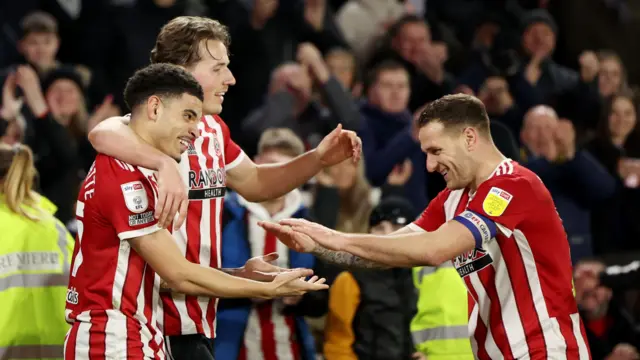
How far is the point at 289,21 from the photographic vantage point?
915 cm

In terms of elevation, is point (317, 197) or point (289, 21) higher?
point (289, 21)

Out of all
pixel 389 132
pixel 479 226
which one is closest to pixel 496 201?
pixel 479 226

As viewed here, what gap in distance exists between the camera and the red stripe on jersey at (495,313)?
13.9 feet

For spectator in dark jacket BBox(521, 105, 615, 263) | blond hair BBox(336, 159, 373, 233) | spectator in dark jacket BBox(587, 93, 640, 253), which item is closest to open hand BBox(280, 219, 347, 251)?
blond hair BBox(336, 159, 373, 233)

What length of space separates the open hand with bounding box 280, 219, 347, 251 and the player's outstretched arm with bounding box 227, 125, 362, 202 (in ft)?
2.47

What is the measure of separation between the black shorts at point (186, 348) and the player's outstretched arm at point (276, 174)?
83 cm

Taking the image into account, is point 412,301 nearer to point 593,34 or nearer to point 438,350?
point 438,350

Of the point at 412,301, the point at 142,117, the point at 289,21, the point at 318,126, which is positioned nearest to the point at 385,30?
the point at 289,21

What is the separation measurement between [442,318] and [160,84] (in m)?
2.19

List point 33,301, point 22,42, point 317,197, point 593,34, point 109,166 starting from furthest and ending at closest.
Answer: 1. point 593,34
2. point 22,42
3. point 317,197
4. point 33,301
5. point 109,166

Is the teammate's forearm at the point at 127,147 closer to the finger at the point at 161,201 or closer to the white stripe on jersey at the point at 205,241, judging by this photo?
the finger at the point at 161,201

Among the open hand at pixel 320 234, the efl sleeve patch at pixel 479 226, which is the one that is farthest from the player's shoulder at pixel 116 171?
the efl sleeve patch at pixel 479 226

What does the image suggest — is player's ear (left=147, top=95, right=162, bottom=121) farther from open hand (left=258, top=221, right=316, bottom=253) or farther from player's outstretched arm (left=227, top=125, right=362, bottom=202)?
player's outstretched arm (left=227, top=125, right=362, bottom=202)

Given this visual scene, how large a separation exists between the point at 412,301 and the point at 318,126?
248 cm
